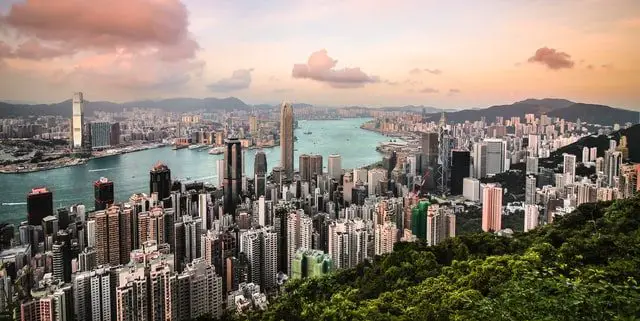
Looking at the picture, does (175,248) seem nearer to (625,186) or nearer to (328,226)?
(328,226)

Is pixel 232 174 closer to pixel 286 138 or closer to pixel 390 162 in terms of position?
pixel 286 138

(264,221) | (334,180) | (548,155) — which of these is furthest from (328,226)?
(548,155)

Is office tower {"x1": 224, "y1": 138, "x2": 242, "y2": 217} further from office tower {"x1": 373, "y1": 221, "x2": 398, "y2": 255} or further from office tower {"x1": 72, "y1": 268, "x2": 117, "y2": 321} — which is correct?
office tower {"x1": 72, "y1": 268, "x2": 117, "y2": 321}

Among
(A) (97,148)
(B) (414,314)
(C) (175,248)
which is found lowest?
(C) (175,248)

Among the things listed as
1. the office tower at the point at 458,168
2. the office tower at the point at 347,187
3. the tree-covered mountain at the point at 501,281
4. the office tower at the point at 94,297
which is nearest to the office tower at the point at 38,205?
the office tower at the point at 94,297

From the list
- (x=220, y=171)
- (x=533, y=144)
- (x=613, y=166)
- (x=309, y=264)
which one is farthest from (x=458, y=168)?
Result: (x=309, y=264)

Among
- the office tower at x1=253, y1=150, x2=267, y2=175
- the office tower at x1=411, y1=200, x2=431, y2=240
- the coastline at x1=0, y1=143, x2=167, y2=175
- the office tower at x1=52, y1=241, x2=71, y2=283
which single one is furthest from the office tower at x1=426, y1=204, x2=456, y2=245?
the office tower at x1=52, y1=241, x2=71, y2=283
